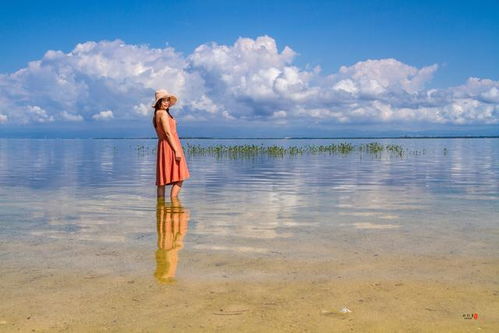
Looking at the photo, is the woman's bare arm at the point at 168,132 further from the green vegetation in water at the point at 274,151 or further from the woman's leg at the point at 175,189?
the green vegetation in water at the point at 274,151

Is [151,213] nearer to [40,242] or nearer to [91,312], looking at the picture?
[40,242]

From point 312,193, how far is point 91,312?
32.4 feet

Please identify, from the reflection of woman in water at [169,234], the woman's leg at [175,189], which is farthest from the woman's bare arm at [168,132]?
the reflection of woman in water at [169,234]

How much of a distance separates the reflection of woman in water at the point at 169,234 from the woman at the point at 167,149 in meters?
0.55

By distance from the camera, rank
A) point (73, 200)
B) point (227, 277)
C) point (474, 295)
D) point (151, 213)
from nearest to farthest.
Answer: point (474, 295)
point (227, 277)
point (151, 213)
point (73, 200)

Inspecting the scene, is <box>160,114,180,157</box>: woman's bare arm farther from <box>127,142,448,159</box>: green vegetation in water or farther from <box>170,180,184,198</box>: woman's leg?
<box>127,142,448,159</box>: green vegetation in water

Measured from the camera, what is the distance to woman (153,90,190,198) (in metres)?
10.9

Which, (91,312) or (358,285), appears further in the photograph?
(358,285)

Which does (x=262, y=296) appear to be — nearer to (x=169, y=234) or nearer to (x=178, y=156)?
(x=169, y=234)

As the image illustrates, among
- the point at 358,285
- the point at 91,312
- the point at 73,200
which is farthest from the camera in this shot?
the point at 73,200

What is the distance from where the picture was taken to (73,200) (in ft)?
39.2

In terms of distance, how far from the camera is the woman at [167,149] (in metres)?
10.9

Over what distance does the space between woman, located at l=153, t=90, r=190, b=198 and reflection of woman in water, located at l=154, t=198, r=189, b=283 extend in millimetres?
547

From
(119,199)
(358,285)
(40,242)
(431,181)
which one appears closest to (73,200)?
(119,199)
